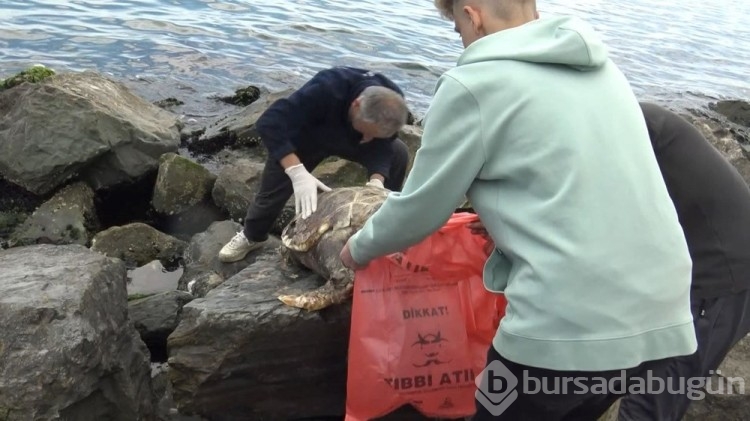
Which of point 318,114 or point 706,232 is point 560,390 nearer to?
point 706,232

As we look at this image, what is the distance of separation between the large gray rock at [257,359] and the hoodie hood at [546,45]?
1.85 metres

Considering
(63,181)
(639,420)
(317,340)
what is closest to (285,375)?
(317,340)

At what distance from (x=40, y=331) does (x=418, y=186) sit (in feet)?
6.63

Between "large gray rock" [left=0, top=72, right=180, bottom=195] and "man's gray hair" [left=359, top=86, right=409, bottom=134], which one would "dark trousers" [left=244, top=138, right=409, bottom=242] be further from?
"large gray rock" [left=0, top=72, right=180, bottom=195]

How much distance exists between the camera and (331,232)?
4145 millimetres

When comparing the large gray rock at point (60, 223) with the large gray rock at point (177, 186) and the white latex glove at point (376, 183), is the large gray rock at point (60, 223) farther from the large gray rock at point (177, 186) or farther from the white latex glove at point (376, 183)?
the white latex glove at point (376, 183)

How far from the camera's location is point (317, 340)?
3.61 metres

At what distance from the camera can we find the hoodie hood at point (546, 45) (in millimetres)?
2039

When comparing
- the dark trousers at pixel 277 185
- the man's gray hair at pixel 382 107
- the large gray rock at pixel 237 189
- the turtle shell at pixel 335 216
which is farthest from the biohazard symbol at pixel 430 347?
the large gray rock at pixel 237 189

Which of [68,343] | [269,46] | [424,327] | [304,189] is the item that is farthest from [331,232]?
[269,46]

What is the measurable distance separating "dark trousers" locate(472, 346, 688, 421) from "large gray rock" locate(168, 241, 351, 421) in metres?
1.41

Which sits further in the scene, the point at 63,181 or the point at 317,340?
the point at 63,181

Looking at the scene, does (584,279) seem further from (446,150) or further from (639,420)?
(639,420)

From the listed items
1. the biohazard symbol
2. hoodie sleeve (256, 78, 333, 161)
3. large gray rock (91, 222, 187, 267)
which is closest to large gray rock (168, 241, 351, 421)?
the biohazard symbol
